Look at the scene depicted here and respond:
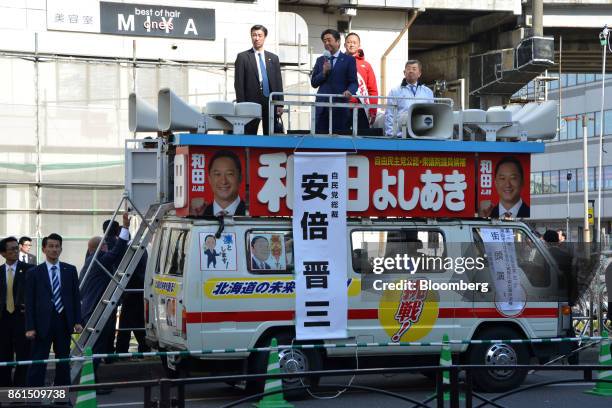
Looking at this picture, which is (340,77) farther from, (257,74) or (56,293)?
(56,293)

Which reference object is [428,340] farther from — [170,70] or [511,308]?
[170,70]

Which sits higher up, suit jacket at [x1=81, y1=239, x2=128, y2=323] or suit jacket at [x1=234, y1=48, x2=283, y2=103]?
suit jacket at [x1=234, y1=48, x2=283, y2=103]

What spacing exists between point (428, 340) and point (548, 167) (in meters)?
77.1

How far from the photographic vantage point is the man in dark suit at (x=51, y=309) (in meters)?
11.6

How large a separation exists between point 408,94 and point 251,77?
1.95 meters

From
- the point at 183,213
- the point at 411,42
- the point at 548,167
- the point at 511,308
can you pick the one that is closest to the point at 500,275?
the point at 511,308

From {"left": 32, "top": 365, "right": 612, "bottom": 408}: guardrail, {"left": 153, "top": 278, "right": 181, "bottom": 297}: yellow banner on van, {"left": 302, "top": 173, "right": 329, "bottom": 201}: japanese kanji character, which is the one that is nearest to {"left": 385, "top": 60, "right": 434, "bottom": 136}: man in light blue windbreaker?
{"left": 302, "top": 173, "right": 329, "bottom": 201}: japanese kanji character

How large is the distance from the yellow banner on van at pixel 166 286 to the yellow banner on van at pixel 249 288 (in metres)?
0.44

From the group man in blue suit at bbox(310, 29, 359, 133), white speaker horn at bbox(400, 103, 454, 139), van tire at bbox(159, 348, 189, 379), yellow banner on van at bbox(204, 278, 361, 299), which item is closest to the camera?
yellow banner on van at bbox(204, 278, 361, 299)

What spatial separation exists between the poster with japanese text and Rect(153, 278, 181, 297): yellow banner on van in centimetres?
43

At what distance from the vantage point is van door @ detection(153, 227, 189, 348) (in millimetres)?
11789

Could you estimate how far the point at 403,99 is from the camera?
1296 centimetres

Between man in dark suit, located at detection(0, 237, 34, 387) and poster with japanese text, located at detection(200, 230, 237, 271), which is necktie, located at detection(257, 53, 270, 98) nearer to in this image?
poster with japanese text, located at detection(200, 230, 237, 271)

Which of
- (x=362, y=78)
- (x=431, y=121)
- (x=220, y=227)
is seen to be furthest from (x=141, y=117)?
(x=431, y=121)
